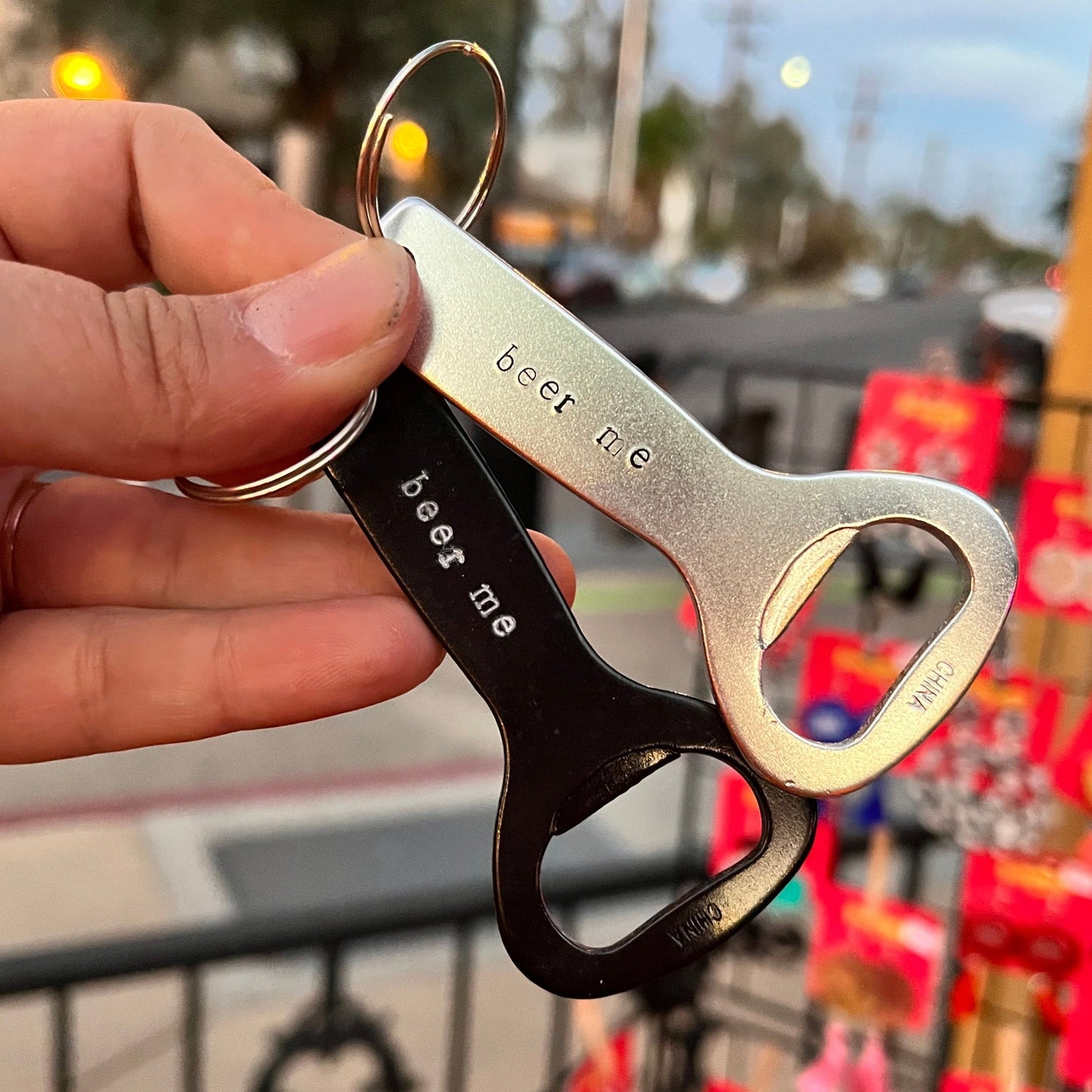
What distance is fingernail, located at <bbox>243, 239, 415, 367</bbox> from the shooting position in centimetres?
44

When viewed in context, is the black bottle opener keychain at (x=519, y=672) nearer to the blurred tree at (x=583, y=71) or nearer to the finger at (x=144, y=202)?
the finger at (x=144, y=202)

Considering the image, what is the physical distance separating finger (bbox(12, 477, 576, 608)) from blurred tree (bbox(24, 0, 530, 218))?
428 mm

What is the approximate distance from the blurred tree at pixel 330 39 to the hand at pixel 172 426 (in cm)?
38

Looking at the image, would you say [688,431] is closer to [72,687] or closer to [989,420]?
[72,687]

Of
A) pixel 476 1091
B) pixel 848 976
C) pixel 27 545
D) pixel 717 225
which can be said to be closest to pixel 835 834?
pixel 848 976

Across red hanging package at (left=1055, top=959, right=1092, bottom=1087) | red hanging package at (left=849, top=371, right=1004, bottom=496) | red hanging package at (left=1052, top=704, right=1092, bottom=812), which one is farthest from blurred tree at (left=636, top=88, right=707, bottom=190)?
red hanging package at (left=1055, top=959, right=1092, bottom=1087)

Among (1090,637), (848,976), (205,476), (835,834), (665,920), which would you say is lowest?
(848,976)

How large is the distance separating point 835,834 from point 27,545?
2.79ft

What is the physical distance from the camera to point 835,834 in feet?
3.65

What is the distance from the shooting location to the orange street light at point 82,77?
2.64 feet

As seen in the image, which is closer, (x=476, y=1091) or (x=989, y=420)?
(x=989, y=420)

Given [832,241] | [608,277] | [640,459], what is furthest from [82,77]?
[608,277]

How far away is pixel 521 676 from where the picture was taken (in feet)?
1.56

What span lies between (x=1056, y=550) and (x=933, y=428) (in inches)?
6.2
